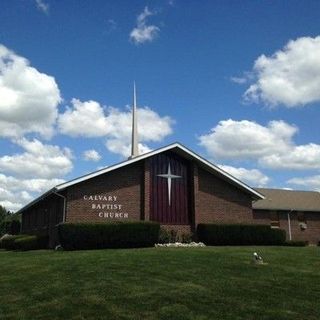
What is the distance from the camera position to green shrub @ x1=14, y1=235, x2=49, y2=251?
28.1m

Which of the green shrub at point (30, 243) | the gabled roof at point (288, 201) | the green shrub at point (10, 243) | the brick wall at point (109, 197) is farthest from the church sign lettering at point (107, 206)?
the gabled roof at point (288, 201)

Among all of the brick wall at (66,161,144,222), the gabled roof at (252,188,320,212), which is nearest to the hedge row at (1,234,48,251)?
the brick wall at (66,161,144,222)

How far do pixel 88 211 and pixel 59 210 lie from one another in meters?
2.39

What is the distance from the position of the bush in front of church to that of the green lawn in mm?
6452

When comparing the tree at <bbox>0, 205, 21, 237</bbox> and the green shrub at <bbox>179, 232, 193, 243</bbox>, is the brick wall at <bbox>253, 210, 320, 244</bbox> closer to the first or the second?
the green shrub at <bbox>179, 232, 193, 243</bbox>

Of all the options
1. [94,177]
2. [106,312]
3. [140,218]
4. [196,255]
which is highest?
[94,177]

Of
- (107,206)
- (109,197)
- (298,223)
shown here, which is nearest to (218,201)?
(109,197)

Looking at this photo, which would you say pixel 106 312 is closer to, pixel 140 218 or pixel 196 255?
pixel 196 255

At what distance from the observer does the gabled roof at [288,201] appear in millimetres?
39647

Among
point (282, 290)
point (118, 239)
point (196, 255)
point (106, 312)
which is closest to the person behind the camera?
point (106, 312)

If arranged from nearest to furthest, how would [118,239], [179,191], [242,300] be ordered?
[242,300]
[118,239]
[179,191]

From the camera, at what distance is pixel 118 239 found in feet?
81.3

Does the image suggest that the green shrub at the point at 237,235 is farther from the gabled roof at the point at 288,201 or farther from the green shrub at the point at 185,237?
the gabled roof at the point at 288,201

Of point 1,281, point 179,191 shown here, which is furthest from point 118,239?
point 1,281
